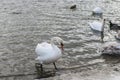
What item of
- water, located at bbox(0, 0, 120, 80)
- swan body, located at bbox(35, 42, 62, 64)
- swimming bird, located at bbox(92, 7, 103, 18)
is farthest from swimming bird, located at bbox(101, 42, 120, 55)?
swimming bird, located at bbox(92, 7, 103, 18)

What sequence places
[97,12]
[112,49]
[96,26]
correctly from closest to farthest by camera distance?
1. [112,49]
2. [96,26]
3. [97,12]

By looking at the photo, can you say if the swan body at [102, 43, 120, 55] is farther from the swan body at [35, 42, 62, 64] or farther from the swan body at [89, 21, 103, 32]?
the swan body at [89, 21, 103, 32]

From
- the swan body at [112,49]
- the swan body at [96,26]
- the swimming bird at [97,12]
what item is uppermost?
the swimming bird at [97,12]

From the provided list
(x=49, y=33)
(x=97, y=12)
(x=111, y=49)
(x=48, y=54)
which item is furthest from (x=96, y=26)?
(x=48, y=54)

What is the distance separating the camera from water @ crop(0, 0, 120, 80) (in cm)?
1366

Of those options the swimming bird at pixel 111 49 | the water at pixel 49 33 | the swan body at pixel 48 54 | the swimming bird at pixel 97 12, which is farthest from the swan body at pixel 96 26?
the swan body at pixel 48 54

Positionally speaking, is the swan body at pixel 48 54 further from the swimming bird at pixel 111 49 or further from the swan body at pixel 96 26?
the swan body at pixel 96 26

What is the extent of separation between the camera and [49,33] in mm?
18547

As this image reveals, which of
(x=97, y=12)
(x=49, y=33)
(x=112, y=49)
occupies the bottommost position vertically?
(x=112, y=49)

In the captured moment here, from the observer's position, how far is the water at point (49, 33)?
1366 centimetres

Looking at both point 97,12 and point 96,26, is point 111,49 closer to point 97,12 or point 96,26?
point 96,26

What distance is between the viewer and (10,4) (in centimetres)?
2731

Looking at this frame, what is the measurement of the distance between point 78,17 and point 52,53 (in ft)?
36.6

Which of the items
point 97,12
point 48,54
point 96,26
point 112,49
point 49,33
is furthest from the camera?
point 97,12
